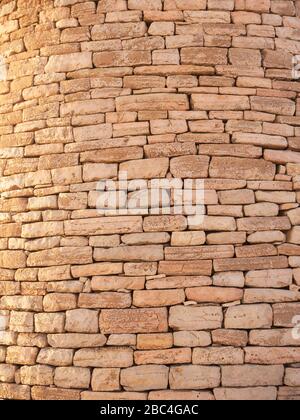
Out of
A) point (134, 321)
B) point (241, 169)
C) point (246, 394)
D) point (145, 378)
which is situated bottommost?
point (246, 394)

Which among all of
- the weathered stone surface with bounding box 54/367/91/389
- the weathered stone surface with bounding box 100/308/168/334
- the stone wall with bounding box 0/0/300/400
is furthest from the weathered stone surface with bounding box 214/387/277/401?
the weathered stone surface with bounding box 54/367/91/389

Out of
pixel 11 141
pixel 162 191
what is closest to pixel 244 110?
pixel 162 191

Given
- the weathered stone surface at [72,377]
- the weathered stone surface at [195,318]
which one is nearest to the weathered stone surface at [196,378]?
the weathered stone surface at [195,318]

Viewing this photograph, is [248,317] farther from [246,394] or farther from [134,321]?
[134,321]

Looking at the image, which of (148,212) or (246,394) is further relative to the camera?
(148,212)

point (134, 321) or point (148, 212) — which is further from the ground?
A: point (148, 212)

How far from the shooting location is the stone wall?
10.4 feet

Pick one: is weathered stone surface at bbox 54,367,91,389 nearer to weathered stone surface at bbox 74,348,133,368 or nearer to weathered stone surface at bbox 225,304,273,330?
weathered stone surface at bbox 74,348,133,368

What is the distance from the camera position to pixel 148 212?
3.32 m

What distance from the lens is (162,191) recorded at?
3.32 metres

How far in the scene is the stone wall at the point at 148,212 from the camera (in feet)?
10.4

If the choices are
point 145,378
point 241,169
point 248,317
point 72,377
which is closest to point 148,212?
point 241,169
